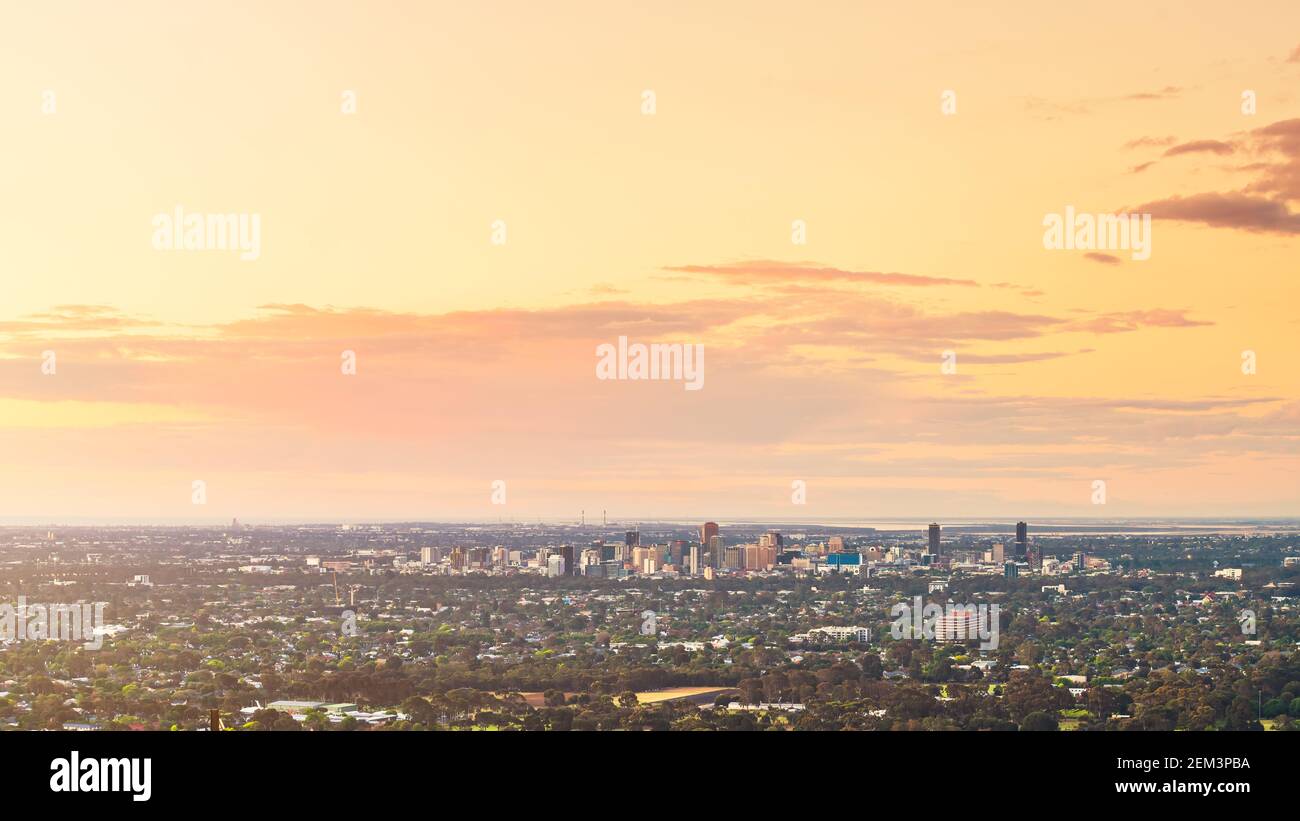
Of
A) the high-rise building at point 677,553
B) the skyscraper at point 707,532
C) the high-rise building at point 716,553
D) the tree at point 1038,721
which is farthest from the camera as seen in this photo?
the skyscraper at point 707,532

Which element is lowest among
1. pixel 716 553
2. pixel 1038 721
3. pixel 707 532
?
pixel 1038 721

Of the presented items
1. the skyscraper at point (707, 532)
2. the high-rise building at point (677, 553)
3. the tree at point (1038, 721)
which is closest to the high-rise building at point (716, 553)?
the skyscraper at point (707, 532)

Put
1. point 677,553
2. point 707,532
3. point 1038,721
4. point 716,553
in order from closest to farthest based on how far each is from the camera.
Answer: point 1038,721 < point 716,553 < point 677,553 < point 707,532

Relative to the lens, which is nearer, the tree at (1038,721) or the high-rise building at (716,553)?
the tree at (1038,721)

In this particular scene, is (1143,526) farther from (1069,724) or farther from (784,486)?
(1069,724)

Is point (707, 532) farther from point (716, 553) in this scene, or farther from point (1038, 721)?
point (1038, 721)

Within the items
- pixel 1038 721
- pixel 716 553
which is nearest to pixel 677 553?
pixel 716 553

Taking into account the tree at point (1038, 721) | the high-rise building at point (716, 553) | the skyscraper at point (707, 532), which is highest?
the skyscraper at point (707, 532)

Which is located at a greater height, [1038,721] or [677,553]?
[677,553]

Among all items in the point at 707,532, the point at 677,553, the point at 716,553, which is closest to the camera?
the point at 716,553

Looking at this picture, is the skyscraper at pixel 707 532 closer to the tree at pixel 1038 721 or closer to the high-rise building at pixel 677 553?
the high-rise building at pixel 677 553
